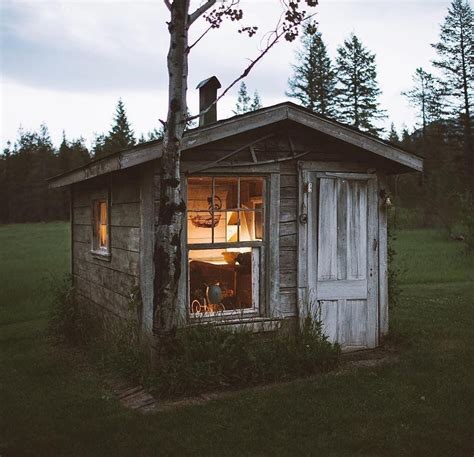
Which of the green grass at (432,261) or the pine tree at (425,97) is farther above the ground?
the pine tree at (425,97)

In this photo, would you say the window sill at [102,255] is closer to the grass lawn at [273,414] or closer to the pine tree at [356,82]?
the grass lawn at [273,414]

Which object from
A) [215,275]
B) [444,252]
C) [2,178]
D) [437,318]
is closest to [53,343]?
[215,275]

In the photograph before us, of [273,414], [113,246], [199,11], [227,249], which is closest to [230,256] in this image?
[227,249]

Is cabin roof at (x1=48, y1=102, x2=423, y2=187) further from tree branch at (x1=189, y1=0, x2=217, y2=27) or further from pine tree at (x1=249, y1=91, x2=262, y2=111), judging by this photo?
pine tree at (x1=249, y1=91, x2=262, y2=111)

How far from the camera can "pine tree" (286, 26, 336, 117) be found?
31891 mm

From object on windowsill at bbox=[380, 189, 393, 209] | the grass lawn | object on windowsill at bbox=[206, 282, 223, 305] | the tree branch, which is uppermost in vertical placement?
the tree branch

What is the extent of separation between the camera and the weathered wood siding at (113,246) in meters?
7.38

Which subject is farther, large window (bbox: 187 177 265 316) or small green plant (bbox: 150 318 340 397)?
large window (bbox: 187 177 265 316)

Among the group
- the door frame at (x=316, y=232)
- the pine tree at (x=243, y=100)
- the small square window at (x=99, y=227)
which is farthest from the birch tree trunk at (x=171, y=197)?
the pine tree at (x=243, y=100)

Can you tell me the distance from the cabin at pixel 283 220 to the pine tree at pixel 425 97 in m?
27.7

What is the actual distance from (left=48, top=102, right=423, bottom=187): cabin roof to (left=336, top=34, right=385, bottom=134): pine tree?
2653 centimetres

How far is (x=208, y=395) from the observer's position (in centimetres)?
614

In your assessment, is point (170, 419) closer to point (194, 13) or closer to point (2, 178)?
point (194, 13)

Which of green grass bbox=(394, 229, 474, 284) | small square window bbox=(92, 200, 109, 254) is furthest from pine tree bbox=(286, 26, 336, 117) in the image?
small square window bbox=(92, 200, 109, 254)
